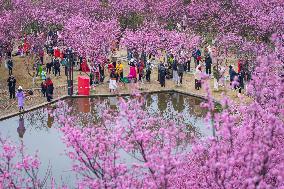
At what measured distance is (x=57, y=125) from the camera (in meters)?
25.1

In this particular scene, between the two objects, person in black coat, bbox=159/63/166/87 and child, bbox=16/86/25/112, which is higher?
person in black coat, bbox=159/63/166/87

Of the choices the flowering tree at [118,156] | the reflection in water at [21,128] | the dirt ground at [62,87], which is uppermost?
the flowering tree at [118,156]

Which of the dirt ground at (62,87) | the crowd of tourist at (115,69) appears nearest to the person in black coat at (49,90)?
the crowd of tourist at (115,69)

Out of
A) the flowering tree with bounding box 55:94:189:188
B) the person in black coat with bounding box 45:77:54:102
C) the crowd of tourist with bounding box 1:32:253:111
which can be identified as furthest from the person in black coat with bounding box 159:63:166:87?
the flowering tree with bounding box 55:94:189:188

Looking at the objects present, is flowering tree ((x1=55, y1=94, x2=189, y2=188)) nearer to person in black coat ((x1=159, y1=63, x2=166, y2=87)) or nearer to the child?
the child

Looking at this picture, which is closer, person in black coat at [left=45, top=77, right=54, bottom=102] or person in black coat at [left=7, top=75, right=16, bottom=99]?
person in black coat at [left=45, top=77, right=54, bottom=102]

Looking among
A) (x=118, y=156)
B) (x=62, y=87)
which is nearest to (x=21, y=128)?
(x=62, y=87)

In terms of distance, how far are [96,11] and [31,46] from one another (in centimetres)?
1254

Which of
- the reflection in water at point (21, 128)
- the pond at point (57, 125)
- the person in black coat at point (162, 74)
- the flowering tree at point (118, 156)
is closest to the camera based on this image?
the flowering tree at point (118, 156)

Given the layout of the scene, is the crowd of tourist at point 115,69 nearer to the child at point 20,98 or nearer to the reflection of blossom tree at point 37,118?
the child at point 20,98

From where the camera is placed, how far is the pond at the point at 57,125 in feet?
69.7

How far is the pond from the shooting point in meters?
21.3

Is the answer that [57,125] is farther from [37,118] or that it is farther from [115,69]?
[115,69]

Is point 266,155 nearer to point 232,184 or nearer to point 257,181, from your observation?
point 257,181
